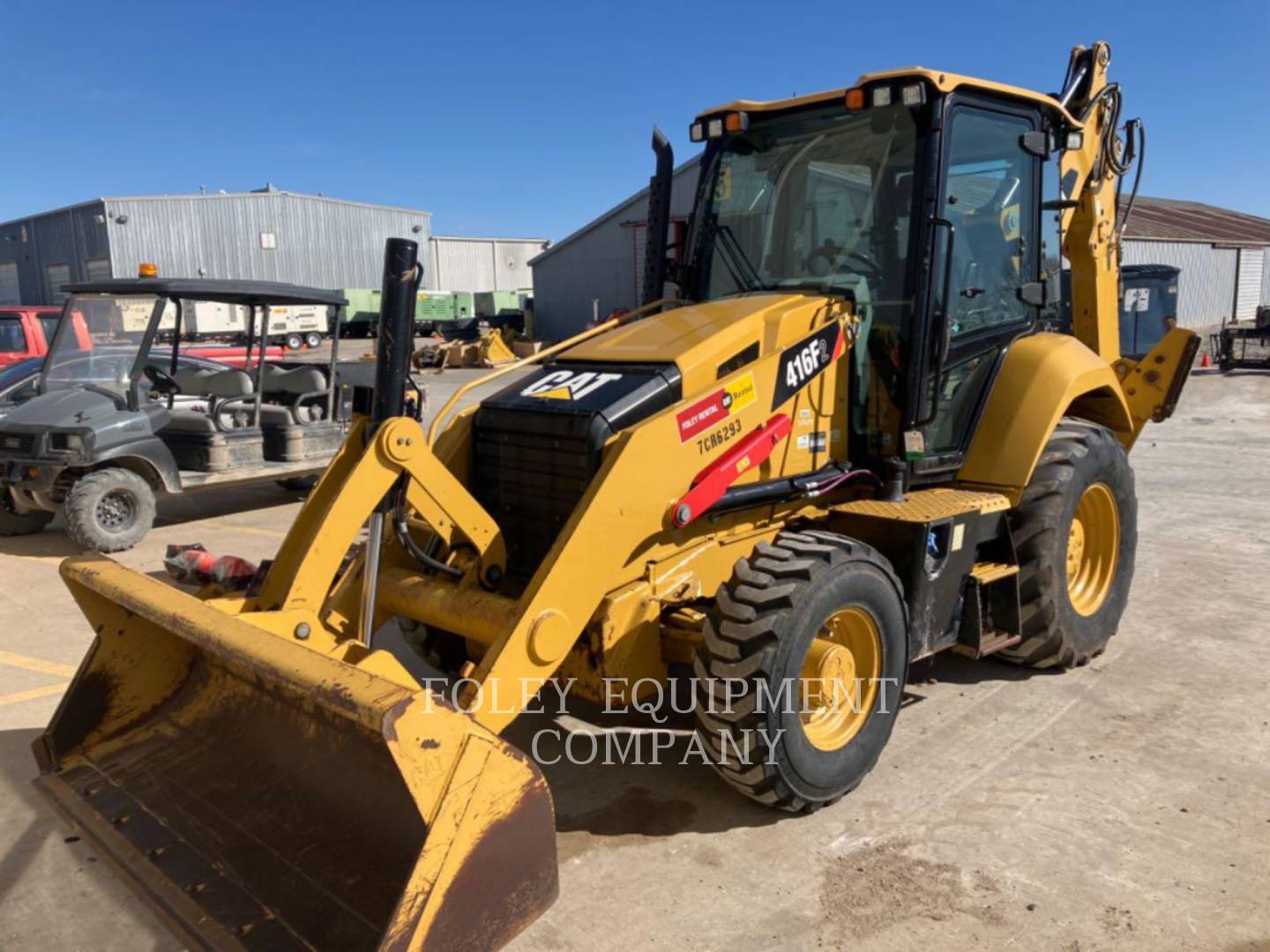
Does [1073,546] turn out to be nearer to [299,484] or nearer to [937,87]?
[937,87]

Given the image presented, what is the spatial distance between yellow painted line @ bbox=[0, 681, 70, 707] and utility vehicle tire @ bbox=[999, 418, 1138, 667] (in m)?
4.87

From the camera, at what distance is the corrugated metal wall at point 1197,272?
26.1 meters

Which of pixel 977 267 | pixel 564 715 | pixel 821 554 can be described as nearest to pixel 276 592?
pixel 564 715

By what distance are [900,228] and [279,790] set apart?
11.0 feet

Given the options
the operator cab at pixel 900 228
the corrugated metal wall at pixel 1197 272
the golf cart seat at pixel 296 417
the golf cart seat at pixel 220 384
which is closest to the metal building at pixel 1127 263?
the corrugated metal wall at pixel 1197 272

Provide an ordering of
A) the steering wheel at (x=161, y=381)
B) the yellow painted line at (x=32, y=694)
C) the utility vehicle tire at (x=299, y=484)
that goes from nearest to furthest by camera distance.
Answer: the yellow painted line at (x=32, y=694)
the steering wheel at (x=161, y=381)
the utility vehicle tire at (x=299, y=484)

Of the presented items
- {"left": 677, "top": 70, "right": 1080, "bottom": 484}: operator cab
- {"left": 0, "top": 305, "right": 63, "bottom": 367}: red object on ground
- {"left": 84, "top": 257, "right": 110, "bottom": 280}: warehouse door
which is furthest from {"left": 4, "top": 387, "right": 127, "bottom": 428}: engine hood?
{"left": 84, "top": 257, "right": 110, "bottom": 280}: warehouse door

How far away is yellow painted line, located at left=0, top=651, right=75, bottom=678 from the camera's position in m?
5.21

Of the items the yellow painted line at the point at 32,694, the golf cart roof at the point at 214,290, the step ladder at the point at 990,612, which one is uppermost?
the golf cart roof at the point at 214,290

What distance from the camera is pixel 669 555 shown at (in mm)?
3713

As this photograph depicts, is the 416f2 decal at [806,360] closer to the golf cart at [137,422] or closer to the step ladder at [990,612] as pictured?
the step ladder at [990,612]

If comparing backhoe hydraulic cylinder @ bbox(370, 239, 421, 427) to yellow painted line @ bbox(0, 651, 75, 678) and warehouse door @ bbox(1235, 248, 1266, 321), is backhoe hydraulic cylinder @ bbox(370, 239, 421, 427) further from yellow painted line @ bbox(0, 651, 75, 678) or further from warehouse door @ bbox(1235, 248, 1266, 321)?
warehouse door @ bbox(1235, 248, 1266, 321)

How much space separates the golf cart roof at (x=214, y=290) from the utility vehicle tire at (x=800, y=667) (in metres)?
6.08

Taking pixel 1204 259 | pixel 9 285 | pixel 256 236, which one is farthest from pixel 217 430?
pixel 9 285
